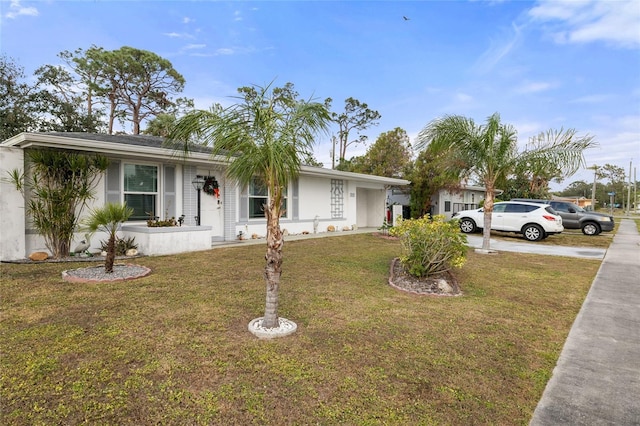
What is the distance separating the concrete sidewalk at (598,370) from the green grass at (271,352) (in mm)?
129

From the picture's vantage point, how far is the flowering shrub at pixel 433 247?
5.66 m

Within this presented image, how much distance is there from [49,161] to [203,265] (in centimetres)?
379

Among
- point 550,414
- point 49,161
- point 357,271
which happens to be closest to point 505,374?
point 550,414

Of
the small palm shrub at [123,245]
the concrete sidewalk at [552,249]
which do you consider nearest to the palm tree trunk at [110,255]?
the small palm shrub at [123,245]

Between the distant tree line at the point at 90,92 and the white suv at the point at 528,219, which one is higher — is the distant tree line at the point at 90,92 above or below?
above

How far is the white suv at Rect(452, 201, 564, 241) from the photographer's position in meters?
12.4

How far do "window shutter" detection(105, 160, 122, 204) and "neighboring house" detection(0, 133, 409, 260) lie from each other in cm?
2

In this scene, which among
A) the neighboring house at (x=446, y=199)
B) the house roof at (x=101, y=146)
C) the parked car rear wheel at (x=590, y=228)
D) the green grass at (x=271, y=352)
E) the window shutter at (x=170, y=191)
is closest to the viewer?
the green grass at (x=271, y=352)

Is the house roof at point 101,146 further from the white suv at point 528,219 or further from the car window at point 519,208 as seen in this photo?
the car window at point 519,208

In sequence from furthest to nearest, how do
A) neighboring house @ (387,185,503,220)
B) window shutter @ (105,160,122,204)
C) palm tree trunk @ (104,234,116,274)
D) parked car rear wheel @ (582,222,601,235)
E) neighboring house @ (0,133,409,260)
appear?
neighboring house @ (387,185,503,220)
parked car rear wheel @ (582,222,601,235)
window shutter @ (105,160,122,204)
neighboring house @ (0,133,409,260)
palm tree trunk @ (104,234,116,274)

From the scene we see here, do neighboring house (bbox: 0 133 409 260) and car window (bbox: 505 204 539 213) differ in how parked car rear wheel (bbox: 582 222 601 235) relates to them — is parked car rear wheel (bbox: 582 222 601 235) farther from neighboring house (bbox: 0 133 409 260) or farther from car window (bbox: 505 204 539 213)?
neighboring house (bbox: 0 133 409 260)

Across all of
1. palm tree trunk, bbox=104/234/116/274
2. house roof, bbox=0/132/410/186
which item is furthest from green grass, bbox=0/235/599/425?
house roof, bbox=0/132/410/186

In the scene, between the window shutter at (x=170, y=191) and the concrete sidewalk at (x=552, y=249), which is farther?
the concrete sidewalk at (x=552, y=249)

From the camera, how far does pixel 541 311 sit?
446cm
